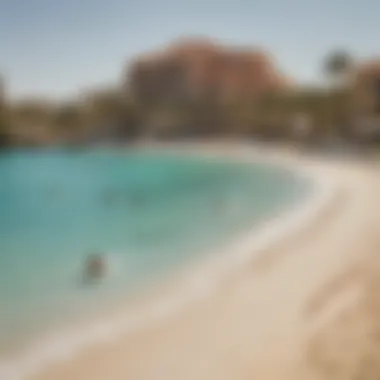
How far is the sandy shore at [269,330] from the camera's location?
1.35 meters

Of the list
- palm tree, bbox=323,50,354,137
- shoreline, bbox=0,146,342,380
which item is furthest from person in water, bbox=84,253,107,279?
palm tree, bbox=323,50,354,137

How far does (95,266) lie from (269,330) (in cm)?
96

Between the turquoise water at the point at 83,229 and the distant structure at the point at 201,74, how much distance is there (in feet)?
1.82

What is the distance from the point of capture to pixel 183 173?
18.4 feet

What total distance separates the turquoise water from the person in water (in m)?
0.04

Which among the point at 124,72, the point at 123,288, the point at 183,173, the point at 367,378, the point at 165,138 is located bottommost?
the point at 183,173

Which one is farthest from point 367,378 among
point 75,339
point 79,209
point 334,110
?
point 79,209

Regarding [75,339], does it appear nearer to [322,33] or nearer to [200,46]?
[200,46]

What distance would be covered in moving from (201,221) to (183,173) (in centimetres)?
225

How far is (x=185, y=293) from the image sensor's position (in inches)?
80.1

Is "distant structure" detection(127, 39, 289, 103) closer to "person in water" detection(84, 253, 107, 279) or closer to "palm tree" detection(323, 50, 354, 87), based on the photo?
"palm tree" detection(323, 50, 354, 87)

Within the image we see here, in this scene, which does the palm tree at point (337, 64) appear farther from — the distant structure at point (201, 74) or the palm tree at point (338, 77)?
the distant structure at point (201, 74)

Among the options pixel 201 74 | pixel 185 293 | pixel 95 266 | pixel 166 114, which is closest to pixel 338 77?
pixel 201 74

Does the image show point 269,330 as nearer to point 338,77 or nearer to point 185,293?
point 185,293
